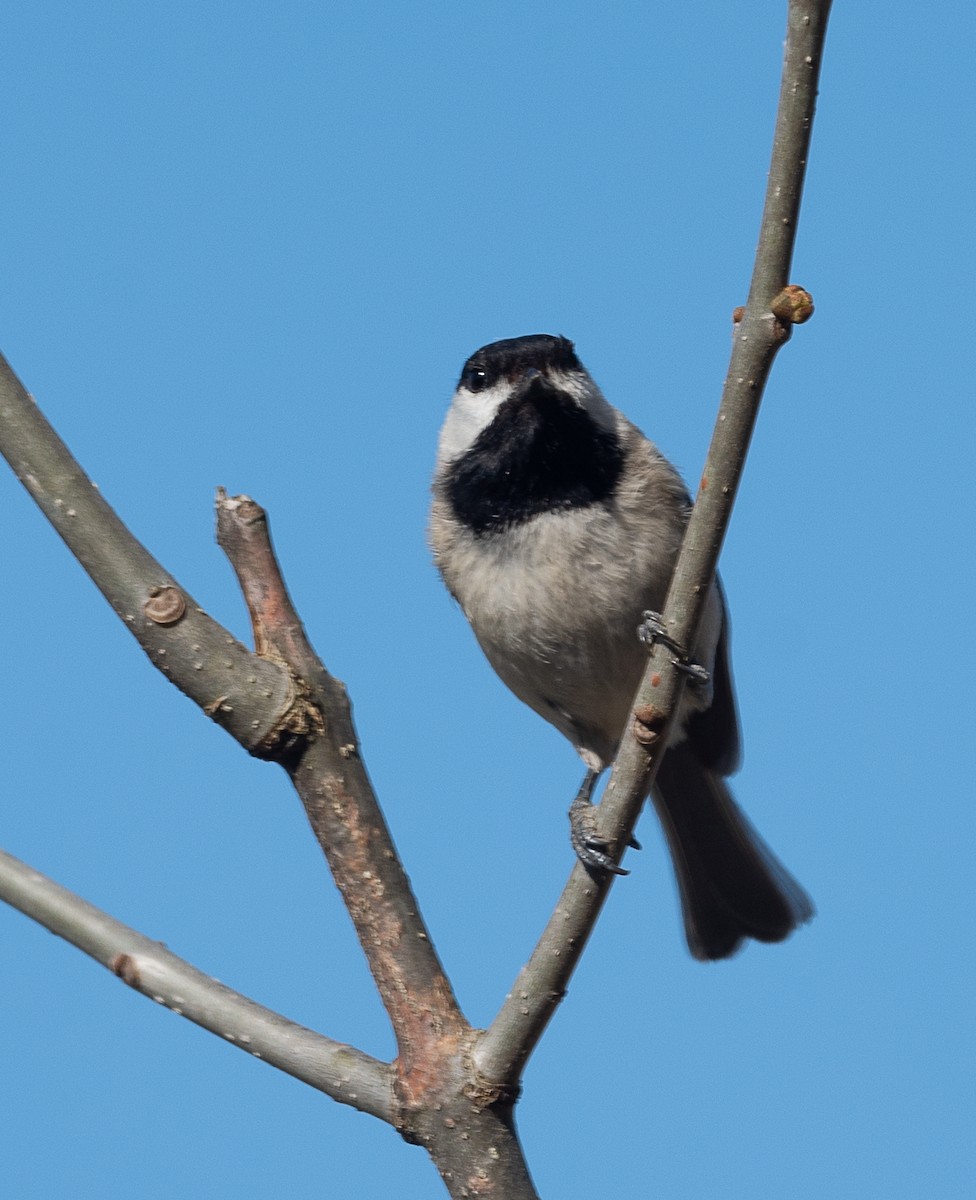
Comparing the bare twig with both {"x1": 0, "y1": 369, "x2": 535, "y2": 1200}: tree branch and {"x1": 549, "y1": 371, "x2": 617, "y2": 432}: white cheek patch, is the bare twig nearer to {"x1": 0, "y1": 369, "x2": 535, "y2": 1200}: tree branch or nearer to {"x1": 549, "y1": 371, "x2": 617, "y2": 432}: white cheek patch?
{"x1": 0, "y1": 369, "x2": 535, "y2": 1200}: tree branch

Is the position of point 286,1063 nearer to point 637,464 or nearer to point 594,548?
point 594,548

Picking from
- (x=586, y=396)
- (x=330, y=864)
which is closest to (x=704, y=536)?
(x=330, y=864)

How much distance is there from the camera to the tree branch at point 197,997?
2.53 metres

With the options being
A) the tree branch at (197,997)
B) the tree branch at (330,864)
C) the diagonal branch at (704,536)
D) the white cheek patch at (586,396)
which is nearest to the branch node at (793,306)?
the diagonal branch at (704,536)

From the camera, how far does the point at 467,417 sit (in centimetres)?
442

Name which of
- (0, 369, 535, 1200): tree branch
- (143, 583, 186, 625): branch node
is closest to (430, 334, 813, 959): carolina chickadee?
(0, 369, 535, 1200): tree branch

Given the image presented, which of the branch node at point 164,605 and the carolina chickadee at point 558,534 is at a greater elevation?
the carolina chickadee at point 558,534

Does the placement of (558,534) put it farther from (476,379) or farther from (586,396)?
(476,379)

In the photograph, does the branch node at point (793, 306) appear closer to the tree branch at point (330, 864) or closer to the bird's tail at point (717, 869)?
the tree branch at point (330, 864)

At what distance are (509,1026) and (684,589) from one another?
2.93 feet

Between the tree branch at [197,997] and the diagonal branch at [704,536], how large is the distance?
24cm

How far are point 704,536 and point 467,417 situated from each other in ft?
6.52

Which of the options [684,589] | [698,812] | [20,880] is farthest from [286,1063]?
[698,812]

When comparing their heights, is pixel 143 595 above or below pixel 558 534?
below
